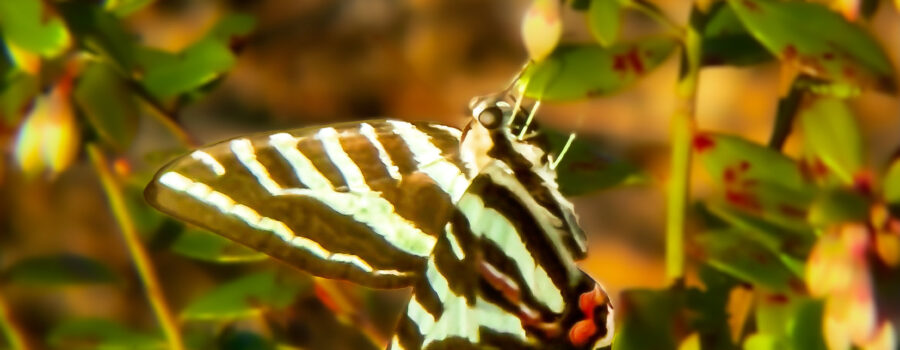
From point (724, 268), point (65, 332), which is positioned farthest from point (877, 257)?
point (65, 332)

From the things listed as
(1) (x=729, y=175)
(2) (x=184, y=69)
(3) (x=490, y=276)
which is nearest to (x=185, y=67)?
(2) (x=184, y=69)

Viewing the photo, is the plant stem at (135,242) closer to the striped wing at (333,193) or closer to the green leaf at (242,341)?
the green leaf at (242,341)

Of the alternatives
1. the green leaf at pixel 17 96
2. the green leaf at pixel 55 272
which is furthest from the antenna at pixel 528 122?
the green leaf at pixel 55 272

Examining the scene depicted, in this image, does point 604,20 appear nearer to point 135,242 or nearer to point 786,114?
point 786,114

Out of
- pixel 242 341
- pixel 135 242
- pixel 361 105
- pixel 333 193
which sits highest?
pixel 333 193

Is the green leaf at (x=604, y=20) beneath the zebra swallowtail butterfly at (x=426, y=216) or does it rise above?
above

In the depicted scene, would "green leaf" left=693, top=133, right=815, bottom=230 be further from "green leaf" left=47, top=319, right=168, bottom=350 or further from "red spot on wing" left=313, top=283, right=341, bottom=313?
"green leaf" left=47, top=319, right=168, bottom=350
